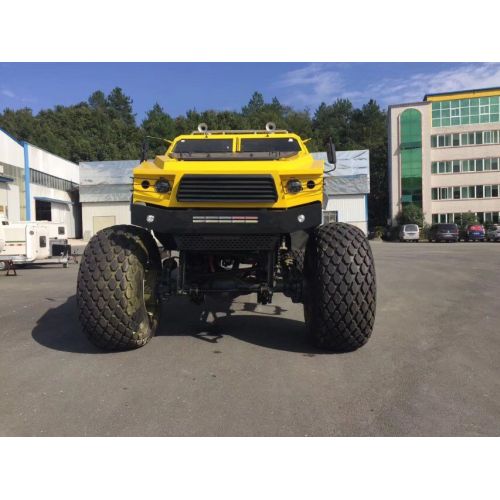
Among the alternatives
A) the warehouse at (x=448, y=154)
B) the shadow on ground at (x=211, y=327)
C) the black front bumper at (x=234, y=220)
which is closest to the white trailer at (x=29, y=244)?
the shadow on ground at (x=211, y=327)

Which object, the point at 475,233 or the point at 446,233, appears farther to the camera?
the point at 475,233

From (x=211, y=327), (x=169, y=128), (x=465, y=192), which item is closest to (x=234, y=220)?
(x=211, y=327)

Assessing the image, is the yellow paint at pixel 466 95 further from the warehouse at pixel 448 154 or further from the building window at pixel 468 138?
the building window at pixel 468 138

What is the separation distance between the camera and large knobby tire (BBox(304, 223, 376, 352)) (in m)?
4.80

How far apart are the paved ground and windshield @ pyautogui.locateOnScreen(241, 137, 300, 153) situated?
2.35m

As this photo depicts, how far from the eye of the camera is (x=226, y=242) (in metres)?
5.04

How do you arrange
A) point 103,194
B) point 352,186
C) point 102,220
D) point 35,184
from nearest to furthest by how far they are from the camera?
point 35,184 → point 352,186 → point 103,194 → point 102,220

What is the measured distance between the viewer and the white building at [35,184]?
1351 inches

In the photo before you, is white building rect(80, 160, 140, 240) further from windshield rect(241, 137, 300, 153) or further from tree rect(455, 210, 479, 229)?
windshield rect(241, 137, 300, 153)

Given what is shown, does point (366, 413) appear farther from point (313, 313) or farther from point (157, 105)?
point (157, 105)

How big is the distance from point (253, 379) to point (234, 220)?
1585mm

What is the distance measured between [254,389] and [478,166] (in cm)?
5578

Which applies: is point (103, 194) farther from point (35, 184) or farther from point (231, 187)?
point (231, 187)

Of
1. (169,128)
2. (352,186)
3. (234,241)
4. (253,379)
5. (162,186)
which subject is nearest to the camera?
(253,379)
